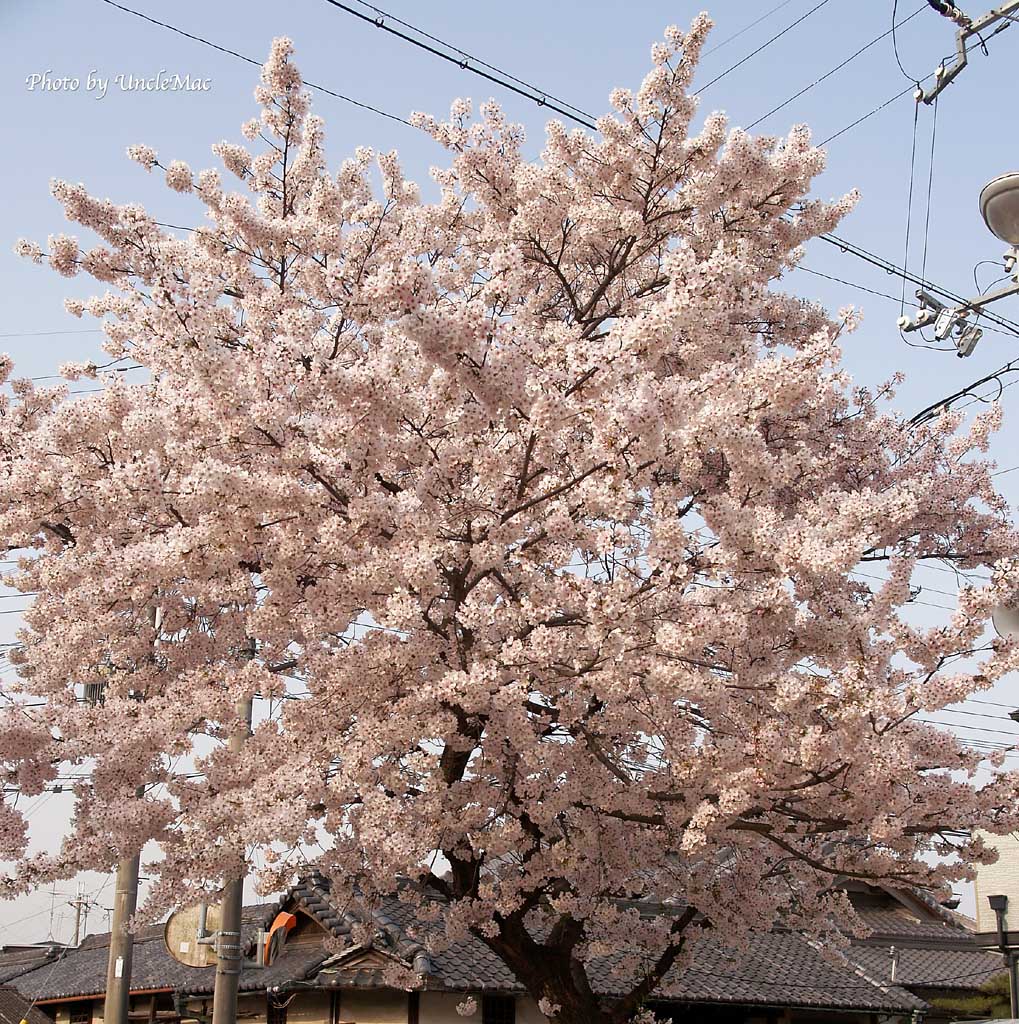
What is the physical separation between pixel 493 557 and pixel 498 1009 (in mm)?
10331

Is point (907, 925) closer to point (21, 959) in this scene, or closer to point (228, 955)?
point (228, 955)

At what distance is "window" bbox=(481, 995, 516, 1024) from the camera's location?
599 inches

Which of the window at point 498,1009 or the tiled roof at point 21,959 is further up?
the window at point 498,1009

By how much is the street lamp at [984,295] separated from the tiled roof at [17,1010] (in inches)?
1016

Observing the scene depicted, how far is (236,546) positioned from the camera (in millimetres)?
7523

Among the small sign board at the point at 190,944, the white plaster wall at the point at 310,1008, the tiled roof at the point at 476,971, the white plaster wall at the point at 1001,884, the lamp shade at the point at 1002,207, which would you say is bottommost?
the white plaster wall at the point at 310,1008

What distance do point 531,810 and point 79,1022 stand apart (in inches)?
879

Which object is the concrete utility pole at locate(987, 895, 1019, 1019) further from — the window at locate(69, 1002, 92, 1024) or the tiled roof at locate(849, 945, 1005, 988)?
the window at locate(69, 1002, 92, 1024)

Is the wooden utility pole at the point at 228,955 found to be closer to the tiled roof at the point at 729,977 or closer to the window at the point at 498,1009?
the tiled roof at the point at 729,977

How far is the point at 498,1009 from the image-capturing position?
50.4ft

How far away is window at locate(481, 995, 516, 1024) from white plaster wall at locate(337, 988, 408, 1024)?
3.81ft

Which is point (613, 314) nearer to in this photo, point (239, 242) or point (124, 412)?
point (239, 242)

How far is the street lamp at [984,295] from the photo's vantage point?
841 centimetres

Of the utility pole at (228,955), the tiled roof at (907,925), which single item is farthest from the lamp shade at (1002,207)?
the tiled roof at (907,925)
